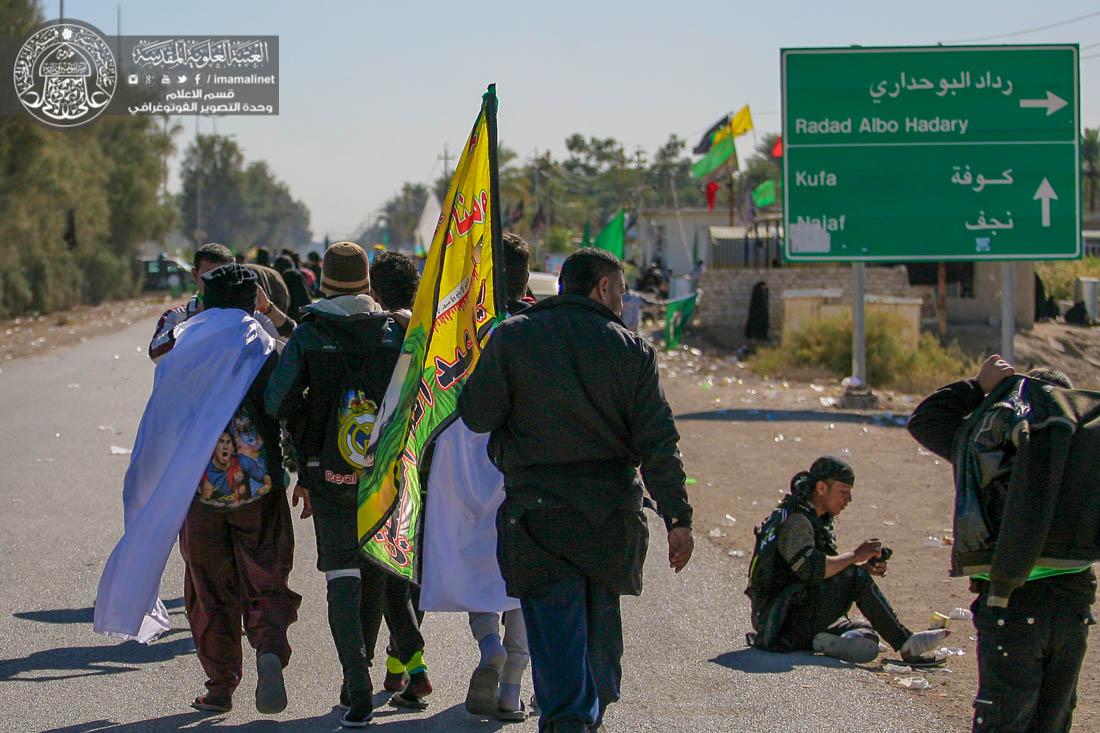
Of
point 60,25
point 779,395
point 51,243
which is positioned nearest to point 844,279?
point 779,395

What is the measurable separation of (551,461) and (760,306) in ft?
86.5

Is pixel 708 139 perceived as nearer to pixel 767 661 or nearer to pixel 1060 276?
pixel 1060 276

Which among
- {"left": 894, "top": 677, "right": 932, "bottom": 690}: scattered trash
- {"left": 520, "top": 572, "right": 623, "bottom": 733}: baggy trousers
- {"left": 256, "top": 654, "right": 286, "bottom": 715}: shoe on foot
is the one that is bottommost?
{"left": 894, "top": 677, "right": 932, "bottom": 690}: scattered trash

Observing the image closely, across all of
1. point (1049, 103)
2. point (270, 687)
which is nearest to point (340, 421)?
point (270, 687)

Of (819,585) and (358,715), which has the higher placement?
(819,585)

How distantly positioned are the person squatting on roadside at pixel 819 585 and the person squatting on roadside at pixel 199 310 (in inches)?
97.5

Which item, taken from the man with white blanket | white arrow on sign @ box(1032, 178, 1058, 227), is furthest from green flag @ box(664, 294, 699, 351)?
the man with white blanket

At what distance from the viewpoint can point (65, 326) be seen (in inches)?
1451

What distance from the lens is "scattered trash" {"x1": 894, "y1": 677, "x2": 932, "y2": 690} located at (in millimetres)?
5984

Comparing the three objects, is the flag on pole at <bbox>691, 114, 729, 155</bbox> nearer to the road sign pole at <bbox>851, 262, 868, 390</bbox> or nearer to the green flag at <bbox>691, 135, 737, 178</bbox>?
the green flag at <bbox>691, 135, 737, 178</bbox>

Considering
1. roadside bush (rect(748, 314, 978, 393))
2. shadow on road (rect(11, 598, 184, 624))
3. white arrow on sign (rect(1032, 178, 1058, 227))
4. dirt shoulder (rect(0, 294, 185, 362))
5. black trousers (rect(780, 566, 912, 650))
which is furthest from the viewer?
dirt shoulder (rect(0, 294, 185, 362))

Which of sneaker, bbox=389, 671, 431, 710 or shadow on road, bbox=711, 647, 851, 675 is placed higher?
sneaker, bbox=389, 671, 431, 710

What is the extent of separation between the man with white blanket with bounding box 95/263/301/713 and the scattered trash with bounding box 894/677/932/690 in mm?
2614

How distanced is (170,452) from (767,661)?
9.18 feet
